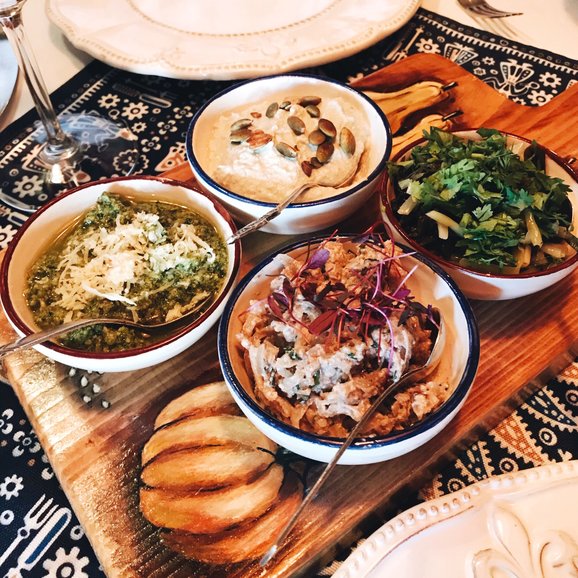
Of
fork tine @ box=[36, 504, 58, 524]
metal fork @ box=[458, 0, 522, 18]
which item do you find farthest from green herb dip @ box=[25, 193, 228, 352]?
metal fork @ box=[458, 0, 522, 18]

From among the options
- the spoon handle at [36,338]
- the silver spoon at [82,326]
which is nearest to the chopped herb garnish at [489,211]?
the silver spoon at [82,326]

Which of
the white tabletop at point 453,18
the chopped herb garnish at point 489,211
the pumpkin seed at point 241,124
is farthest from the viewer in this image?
the white tabletop at point 453,18

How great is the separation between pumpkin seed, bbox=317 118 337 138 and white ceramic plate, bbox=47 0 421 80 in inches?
26.0

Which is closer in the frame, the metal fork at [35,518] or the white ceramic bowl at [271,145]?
the metal fork at [35,518]

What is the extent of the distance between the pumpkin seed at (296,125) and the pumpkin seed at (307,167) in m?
0.16

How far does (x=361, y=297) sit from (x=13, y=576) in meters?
1.25

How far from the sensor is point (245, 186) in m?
2.12

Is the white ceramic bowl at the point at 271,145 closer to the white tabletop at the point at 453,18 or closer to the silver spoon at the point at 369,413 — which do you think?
the silver spoon at the point at 369,413

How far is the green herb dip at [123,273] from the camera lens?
5.85ft

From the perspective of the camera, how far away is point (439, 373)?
1.66 meters

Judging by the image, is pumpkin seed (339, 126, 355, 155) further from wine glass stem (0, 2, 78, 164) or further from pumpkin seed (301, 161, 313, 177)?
wine glass stem (0, 2, 78, 164)

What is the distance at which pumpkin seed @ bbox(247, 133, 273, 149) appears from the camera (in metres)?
2.15

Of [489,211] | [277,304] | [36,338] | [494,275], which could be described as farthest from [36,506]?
[489,211]

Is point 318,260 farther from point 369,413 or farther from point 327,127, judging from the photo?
point 327,127
